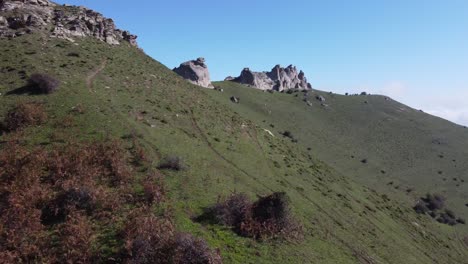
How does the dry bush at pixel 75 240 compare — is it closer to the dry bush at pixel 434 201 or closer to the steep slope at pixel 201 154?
the steep slope at pixel 201 154

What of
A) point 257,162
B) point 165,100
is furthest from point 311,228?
point 165,100

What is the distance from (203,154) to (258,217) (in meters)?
16.2

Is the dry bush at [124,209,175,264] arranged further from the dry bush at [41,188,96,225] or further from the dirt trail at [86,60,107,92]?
the dirt trail at [86,60,107,92]

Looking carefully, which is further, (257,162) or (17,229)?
(257,162)

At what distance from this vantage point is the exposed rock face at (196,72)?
478 feet

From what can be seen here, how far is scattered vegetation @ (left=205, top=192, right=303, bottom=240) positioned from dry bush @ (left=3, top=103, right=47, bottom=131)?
23.9m

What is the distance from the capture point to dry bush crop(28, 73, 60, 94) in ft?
161

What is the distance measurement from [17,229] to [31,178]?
262 inches

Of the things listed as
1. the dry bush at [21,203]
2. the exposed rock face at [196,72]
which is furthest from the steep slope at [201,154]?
the exposed rock face at [196,72]

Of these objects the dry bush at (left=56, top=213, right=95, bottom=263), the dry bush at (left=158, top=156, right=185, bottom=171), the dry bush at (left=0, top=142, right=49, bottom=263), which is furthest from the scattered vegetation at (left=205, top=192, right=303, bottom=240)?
the dry bush at (left=0, top=142, right=49, bottom=263)

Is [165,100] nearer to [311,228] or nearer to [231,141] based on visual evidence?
[231,141]

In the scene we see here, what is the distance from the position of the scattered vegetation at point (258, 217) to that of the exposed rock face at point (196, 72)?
115 meters

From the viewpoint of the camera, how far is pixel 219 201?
109 ft

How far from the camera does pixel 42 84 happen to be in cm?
4900
